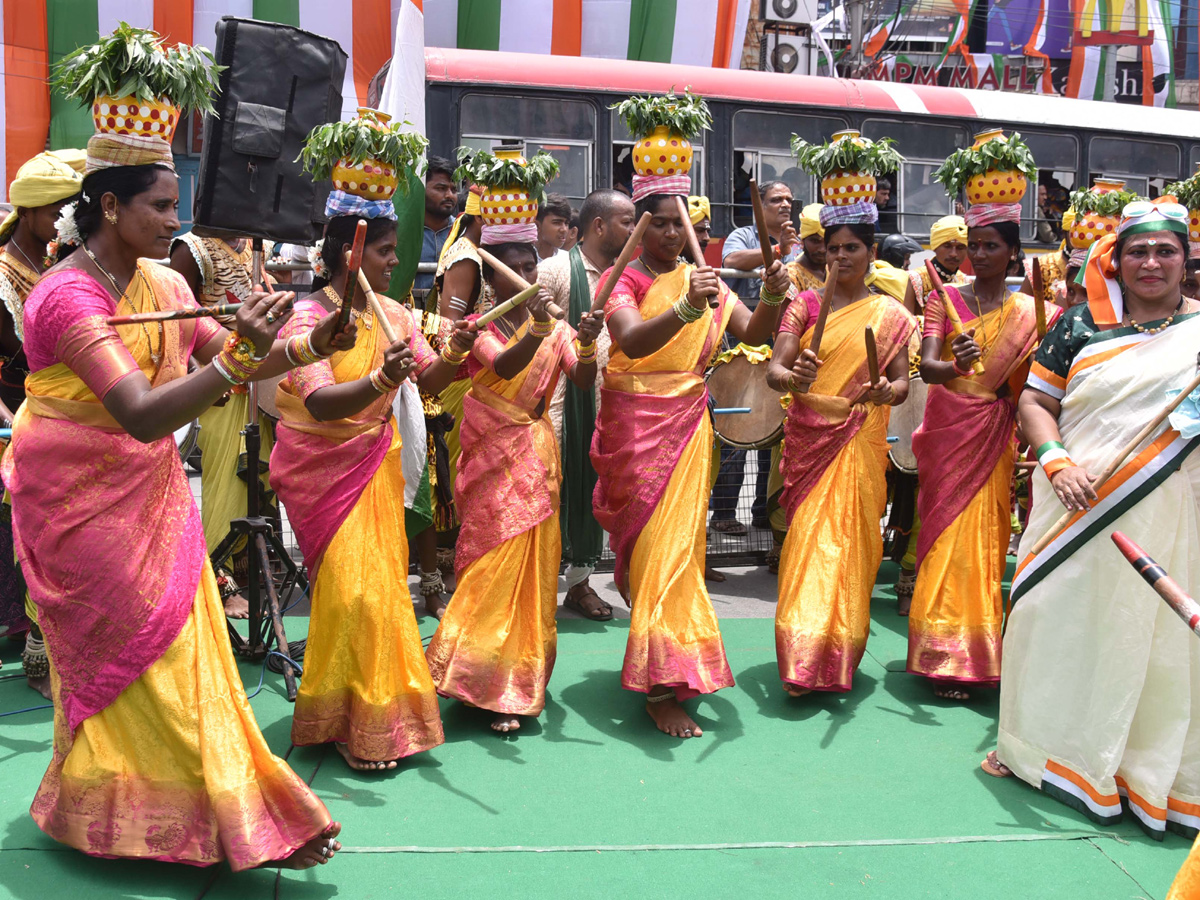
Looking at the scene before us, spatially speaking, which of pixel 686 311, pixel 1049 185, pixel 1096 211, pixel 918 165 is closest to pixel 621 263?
pixel 686 311

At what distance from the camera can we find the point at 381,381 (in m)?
3.49

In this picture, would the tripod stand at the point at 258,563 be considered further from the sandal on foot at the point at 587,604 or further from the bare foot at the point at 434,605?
the sandal on foot at the point at 587,604

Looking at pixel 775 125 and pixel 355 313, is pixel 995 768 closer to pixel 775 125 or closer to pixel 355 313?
pixel 355 313

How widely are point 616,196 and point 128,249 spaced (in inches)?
123

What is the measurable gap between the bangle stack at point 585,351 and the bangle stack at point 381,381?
0.85 metres

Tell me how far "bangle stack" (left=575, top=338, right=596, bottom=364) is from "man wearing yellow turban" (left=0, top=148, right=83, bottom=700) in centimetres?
207

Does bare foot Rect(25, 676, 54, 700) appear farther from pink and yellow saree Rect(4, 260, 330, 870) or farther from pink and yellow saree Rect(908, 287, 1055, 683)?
pink and yellow saree Rect(908, 287, 1055, 683)

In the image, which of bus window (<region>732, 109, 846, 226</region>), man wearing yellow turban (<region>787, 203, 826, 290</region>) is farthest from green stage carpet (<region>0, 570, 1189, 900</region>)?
bus window (<region>732, 109, 846, 226</region>)

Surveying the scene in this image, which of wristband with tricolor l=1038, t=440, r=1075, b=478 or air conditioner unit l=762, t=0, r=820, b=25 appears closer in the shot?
wristband with tricolor l=1038, t=440, r=1075, b=478

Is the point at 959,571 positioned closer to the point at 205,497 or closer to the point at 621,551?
the point at 621,551

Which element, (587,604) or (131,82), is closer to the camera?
(131,82)

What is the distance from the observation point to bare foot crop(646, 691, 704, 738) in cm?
408

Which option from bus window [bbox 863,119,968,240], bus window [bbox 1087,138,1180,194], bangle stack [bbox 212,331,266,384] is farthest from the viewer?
bus window [bbox 1087,138,1180,194]

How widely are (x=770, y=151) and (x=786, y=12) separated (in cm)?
1276
